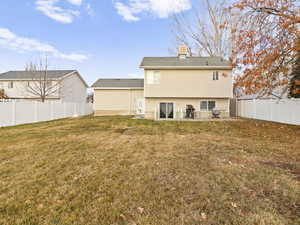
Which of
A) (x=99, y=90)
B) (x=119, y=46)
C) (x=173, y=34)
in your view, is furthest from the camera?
(x=173, y=34)

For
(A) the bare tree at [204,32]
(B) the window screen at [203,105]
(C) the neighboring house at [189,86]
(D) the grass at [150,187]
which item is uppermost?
(A) the bare tree at [204,32]

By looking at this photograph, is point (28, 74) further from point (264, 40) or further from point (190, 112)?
point (264, 40)

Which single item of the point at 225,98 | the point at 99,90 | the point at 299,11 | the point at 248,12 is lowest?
the point at 225,98

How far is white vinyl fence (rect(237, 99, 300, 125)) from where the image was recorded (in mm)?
10602

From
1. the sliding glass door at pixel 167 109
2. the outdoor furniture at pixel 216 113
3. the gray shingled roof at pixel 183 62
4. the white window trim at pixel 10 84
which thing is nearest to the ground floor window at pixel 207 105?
the outdoor furniture at pixel 216 113

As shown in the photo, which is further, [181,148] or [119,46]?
[119,46]

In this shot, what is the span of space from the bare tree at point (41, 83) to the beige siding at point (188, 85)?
1395 cm

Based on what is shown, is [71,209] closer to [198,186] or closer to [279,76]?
[198,186]

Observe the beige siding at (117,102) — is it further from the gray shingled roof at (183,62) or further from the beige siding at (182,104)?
the gray shingled roof at (183,62)

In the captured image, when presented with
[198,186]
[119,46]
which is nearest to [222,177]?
[198,186]

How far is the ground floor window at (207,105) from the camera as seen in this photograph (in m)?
15.2

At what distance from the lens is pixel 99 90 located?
63.5 feet

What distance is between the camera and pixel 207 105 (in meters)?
15.2

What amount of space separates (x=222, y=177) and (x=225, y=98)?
13.2 metres
